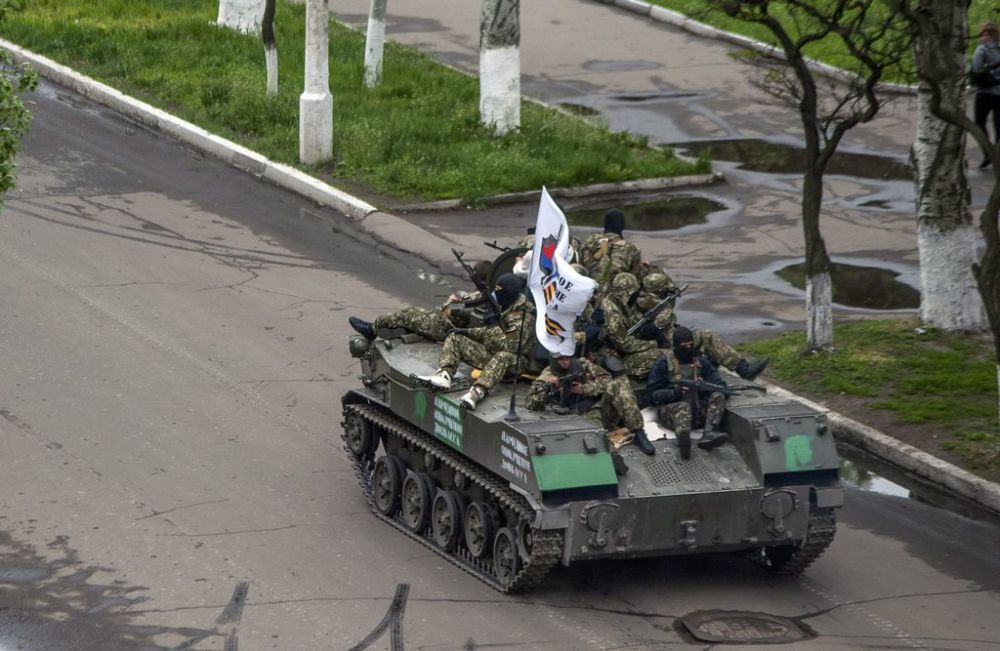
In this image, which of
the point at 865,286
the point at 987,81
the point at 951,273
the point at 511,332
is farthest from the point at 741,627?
the point at 987,81

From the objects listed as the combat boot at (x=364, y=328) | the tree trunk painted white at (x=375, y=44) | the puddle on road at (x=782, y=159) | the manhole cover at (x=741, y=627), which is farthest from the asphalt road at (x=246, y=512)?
the puddle on road at (x=782, y=159)

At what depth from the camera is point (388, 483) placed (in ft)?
42.4

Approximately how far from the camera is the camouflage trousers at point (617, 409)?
11.7 m

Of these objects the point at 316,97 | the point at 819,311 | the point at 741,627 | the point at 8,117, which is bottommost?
the point at 741,627

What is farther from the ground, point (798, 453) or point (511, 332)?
point (511, 332)

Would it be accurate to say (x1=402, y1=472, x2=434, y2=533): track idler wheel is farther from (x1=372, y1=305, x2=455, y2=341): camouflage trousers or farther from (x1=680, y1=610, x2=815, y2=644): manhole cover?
(x1=680, y1=610, x2=815, y2=644): manhole cover

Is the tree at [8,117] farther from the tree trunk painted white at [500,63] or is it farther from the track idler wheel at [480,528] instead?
the tree trunk painted white at [500,63]

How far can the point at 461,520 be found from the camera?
39.7ft

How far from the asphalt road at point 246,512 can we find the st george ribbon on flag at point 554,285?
1637 millimetres

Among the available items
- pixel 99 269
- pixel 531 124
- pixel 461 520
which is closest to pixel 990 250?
pixel 461 520

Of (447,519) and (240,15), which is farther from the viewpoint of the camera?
(240,15)

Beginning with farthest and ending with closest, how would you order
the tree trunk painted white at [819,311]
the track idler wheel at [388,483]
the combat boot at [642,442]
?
the tree trunk painted white at [819,311] < the track idler wheel at [388,483] < the combat boot at [642,442]

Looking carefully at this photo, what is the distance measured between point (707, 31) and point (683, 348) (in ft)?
63.2

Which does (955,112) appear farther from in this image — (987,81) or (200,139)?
(200,139)
